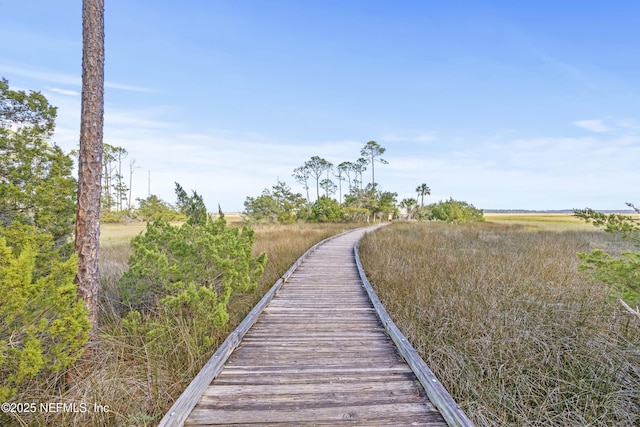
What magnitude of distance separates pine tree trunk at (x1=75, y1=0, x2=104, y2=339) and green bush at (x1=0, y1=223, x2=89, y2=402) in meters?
0.40

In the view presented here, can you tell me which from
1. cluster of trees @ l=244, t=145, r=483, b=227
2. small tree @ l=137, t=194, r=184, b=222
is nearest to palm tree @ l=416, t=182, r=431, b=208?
cluster of trees @ l=244, t=145, r=483, b=227

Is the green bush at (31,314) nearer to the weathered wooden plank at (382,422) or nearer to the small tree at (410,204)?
the weathered wooden plank at (382,422)

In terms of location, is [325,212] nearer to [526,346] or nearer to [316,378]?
[526,346]

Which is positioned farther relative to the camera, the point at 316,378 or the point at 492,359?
A: the point at 492,359

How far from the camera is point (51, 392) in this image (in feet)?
8.48

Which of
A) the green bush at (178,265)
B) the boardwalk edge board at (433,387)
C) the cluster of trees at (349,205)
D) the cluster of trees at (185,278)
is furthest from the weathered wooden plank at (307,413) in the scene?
the cluster of trees at (349,205)

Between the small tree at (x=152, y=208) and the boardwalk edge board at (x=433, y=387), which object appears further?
the small tree at (x=152, y=208)

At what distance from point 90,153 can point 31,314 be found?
194cm

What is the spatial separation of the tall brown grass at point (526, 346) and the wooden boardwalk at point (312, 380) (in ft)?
1.70

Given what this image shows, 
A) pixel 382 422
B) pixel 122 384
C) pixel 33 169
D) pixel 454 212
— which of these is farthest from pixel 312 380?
pixel 454 212

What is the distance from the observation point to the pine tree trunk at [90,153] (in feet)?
10.6

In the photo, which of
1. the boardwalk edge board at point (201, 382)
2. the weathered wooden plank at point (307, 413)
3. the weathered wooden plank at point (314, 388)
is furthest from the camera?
the weathered wooden plank at point (314, 388)

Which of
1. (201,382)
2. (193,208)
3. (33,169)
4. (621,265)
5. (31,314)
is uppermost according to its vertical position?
(33,169)

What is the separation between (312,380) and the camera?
8.49 ft
